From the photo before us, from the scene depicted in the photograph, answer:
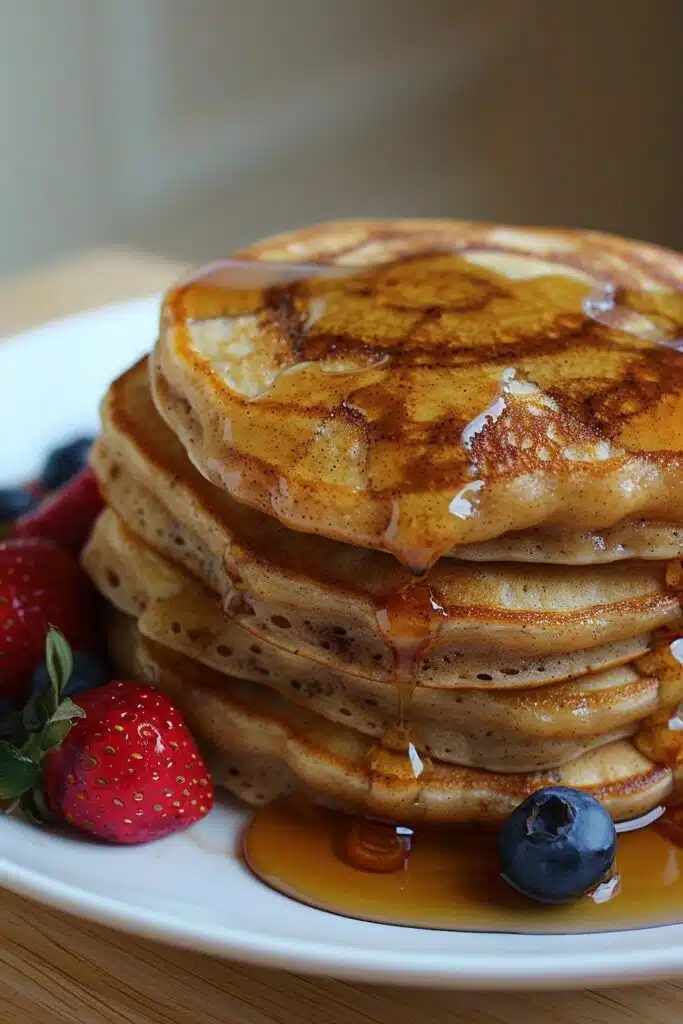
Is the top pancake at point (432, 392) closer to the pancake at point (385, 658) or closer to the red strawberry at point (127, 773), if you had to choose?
the pancake at point (385, 658)

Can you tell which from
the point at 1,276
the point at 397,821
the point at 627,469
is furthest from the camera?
the point at 1,276

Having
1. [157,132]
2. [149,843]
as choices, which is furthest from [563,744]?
[157,132]

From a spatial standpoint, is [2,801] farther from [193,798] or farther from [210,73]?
[210,73]

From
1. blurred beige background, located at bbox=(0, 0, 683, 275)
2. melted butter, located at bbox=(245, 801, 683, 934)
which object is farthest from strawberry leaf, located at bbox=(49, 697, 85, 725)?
blurred beige background, located at bbox=(0, 0, 683, 275)

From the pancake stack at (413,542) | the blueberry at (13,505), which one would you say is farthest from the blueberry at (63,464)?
the pancake stack at (413,542)

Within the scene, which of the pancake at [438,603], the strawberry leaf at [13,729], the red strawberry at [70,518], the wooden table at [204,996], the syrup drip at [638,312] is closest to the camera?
the wooden table at [204,996]

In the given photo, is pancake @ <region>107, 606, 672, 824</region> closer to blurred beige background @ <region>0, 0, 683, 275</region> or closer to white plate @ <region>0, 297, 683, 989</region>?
white plate @ <region>0, 297, 683, 989</region>

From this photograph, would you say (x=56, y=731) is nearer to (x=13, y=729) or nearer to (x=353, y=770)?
(x=13, y=729)
